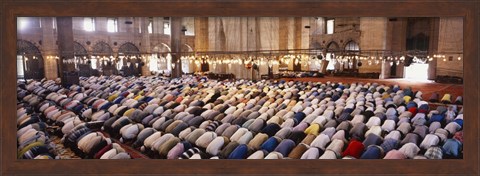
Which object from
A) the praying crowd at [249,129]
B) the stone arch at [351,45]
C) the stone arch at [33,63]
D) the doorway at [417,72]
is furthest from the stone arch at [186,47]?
the praying crowd at [249,129]

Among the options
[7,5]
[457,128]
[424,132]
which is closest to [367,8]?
[7,5]

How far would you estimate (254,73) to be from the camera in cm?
2212

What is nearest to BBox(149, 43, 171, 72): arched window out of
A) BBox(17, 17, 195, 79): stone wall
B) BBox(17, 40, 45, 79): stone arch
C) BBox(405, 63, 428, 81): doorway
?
BBox(17, 17, 195, 79): stone wall

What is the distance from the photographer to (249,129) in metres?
8.77

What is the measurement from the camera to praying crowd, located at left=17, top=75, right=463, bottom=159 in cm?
653

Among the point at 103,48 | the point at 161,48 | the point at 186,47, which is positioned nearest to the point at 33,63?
the point at 103,48

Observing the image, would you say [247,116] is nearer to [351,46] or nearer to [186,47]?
[351,46]

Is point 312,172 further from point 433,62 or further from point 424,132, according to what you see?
point 433,62

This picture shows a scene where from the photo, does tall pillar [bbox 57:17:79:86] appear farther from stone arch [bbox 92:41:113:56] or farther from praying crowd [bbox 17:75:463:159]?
stone arch [bbox 92:41:113:56]

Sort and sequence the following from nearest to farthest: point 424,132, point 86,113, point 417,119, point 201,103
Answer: point 424,132, point 417,119, point 86,113, point 201,103

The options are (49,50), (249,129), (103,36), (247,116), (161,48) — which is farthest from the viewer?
(161,48)

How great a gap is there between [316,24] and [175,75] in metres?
15.1

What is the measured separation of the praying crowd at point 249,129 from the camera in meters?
6.53

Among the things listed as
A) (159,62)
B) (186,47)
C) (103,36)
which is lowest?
(159,62)
